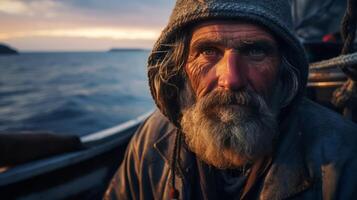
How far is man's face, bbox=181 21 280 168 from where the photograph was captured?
5.33 ft

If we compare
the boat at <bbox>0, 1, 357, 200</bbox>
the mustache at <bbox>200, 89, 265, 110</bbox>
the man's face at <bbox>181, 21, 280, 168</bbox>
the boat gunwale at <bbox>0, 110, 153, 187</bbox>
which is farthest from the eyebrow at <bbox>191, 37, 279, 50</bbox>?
the boat gunwale at <bbox>0, 110, 153, 187</bbox>

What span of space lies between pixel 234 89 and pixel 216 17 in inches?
16.2

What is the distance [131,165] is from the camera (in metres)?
2.25

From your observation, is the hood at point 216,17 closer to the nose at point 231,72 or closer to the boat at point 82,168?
the nose at point 231,72

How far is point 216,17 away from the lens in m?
1.64

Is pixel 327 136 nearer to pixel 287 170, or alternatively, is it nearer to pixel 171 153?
pixel 287 170

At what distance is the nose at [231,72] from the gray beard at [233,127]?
0.04m

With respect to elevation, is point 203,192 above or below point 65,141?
above

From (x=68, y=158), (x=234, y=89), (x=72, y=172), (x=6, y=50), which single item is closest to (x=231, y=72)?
(x=234, y=89)

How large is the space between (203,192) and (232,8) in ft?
3.61

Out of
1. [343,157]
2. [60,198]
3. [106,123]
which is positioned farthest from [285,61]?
[106,123]

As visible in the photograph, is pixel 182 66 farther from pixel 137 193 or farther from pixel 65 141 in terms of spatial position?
pixel 65 141

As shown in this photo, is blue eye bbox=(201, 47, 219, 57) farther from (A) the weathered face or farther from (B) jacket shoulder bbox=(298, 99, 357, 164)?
(B) jacket shoulder bbox=(298, 99, 357, 164)

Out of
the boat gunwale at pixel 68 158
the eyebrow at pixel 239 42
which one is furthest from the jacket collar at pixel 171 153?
the boat gunwale at pixel 68 158
